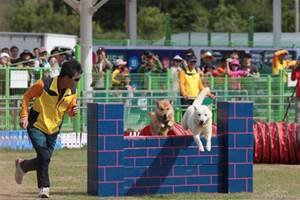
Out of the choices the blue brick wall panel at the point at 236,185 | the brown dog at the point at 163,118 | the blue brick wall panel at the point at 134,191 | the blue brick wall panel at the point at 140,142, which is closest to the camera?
the blue brick wall panel at the point at 134,191

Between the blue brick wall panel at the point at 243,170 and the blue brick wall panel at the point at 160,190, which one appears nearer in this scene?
the blue brick wall panel at the point at 160,190

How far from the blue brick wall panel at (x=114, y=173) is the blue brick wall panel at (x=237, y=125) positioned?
5.38ft

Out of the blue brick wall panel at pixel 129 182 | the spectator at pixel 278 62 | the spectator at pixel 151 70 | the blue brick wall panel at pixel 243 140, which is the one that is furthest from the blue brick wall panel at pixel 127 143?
the spectator at pixel 278 62

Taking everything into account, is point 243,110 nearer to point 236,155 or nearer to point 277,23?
point 236,155

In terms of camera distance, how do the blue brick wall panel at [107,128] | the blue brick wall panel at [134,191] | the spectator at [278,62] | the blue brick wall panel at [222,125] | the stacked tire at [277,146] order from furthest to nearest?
the spectator at [278,62] → the stacked tire at [277,146] → the blue brick wall panel at [222,125] → the blue brick wall panel at [134,191] → the blue brick wall panel at [107,128]

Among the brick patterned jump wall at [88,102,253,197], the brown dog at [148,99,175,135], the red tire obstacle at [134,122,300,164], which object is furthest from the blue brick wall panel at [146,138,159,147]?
the red tire obstacle at [134,122,300,164]

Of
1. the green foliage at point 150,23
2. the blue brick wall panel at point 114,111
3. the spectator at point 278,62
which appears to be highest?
the green foliage at point 150,23

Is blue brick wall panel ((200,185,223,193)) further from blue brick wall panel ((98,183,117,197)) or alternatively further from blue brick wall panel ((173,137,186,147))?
blue brick wall panel ((98,183,117,197))

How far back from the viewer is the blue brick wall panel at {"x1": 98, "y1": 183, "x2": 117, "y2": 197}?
668cm

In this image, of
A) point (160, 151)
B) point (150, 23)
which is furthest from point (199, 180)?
point (150, 23)

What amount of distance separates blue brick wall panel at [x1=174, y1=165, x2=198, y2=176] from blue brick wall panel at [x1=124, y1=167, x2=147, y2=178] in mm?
445

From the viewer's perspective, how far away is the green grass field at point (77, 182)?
6902 millimetres

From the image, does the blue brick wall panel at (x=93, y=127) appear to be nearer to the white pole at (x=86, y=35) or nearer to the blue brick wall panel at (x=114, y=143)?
the blue brick wall panel at (x=114, y=143)

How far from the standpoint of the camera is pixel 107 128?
6.74 meters
